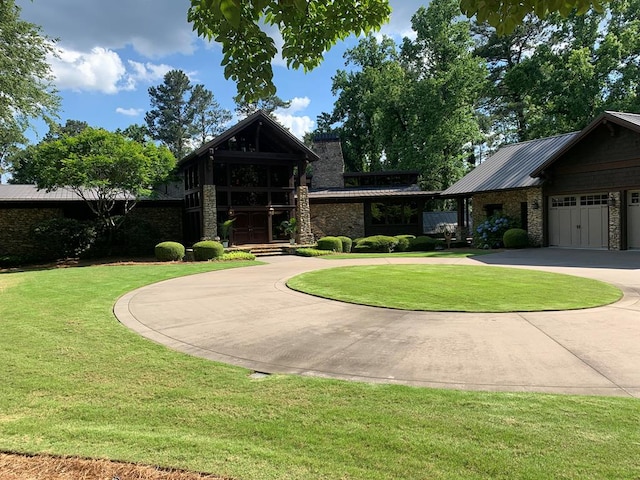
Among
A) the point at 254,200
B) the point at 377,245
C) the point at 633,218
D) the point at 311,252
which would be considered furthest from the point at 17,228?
the point at 633,218

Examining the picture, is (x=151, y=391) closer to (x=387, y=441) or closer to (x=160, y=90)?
(x=387, y=441)

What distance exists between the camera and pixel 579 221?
19.7m

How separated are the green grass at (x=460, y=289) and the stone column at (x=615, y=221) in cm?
795

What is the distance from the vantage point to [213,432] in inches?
131

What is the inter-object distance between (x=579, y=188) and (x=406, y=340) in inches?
687

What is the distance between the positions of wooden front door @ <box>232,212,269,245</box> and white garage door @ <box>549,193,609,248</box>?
15.3m

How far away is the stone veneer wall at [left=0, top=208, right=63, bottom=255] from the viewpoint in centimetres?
2183

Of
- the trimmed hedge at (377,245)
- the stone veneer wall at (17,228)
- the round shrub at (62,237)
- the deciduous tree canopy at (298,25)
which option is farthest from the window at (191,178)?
the deciduous tree canopy at (298,25)

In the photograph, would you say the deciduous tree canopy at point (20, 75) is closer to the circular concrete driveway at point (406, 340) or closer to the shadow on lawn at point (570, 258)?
the circular concrete driveway at point (406, 340)

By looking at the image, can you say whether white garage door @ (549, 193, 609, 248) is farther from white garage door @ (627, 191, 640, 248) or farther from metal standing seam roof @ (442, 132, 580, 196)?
metal standing seam roof @ (442, 132, 580, 196)

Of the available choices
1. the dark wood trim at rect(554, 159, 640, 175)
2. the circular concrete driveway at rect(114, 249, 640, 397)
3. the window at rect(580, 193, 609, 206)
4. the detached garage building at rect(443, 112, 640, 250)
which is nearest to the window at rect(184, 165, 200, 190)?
the detached garage building at rect(443, 112, 640, 250)

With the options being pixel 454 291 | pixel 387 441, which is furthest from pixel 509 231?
pixel 387 441

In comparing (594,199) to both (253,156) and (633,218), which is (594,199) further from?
(253,156)

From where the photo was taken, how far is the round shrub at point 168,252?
64.7 ft
